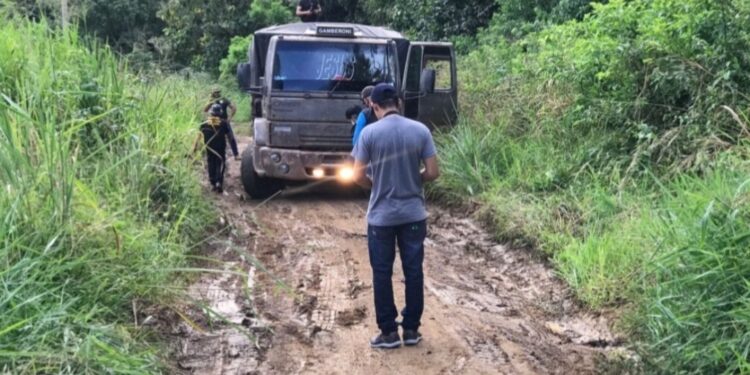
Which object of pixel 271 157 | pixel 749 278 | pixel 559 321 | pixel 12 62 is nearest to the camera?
pixel 749 278

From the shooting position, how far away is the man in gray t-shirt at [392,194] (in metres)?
5.30

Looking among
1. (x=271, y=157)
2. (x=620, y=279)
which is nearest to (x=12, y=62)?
(x=271, y=157)

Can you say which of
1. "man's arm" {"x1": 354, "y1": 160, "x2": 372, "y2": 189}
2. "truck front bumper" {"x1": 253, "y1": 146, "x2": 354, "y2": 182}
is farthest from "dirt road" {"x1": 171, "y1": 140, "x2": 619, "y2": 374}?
"truck front bumper" {"x1": 253, "y1": 146, "x2": 354, "y2": 182}

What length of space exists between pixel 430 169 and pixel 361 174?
45 cm

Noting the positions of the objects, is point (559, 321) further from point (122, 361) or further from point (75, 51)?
point (75, 51)

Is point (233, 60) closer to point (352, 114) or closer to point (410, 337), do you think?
point (352, 114)

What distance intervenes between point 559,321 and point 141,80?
17.6 feet

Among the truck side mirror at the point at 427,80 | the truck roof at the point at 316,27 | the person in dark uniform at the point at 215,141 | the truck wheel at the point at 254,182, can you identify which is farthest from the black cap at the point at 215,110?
the truck side mirror at the point at 427,80

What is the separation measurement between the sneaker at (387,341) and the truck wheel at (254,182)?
6128 millimetres

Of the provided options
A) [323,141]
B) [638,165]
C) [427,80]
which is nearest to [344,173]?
[323,141]

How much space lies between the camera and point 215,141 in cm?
1117

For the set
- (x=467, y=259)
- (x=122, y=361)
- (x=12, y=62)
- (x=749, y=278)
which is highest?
(x=12, y=62)

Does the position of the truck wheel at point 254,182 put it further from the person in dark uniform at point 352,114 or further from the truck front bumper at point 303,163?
the person in dark uniform at point 352,114

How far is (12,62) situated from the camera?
22.3ft
